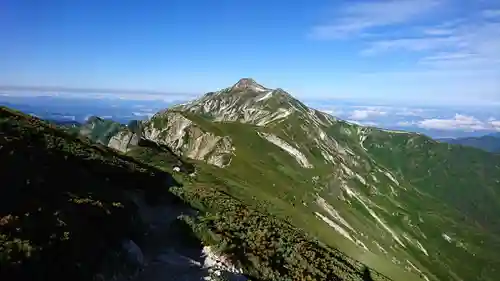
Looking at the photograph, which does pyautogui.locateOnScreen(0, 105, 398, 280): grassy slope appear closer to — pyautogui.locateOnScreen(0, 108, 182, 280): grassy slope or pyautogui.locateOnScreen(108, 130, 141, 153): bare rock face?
pyautogui.locateOnScreen(0, 108, 182, 280): grassy slope

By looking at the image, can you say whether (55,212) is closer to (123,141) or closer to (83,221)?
(83,221)

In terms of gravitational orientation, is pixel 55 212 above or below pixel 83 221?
above

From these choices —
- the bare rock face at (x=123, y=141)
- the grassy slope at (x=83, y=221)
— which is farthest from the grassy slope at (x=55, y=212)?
the bare rock face at (x=123, y=141)

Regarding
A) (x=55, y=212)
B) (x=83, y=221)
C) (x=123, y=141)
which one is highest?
(x=55, y=212)

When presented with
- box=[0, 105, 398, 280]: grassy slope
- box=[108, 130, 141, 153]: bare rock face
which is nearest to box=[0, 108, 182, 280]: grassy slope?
box=[0, 105, 398, 280]: grassy slope

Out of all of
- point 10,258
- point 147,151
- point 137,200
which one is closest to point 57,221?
point 10,258

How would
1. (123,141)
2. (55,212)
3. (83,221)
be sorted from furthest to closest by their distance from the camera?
(123,141), (83,221), (55,212)

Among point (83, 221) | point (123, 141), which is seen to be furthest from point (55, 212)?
point (123, 141)

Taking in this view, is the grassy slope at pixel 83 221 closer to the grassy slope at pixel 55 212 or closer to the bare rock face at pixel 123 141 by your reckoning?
the grassy slope at pixel 55 212

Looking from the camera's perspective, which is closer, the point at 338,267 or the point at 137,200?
the point at 137,200

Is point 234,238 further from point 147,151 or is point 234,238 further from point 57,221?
point 147,151

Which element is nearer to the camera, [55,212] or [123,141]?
[55,212]
